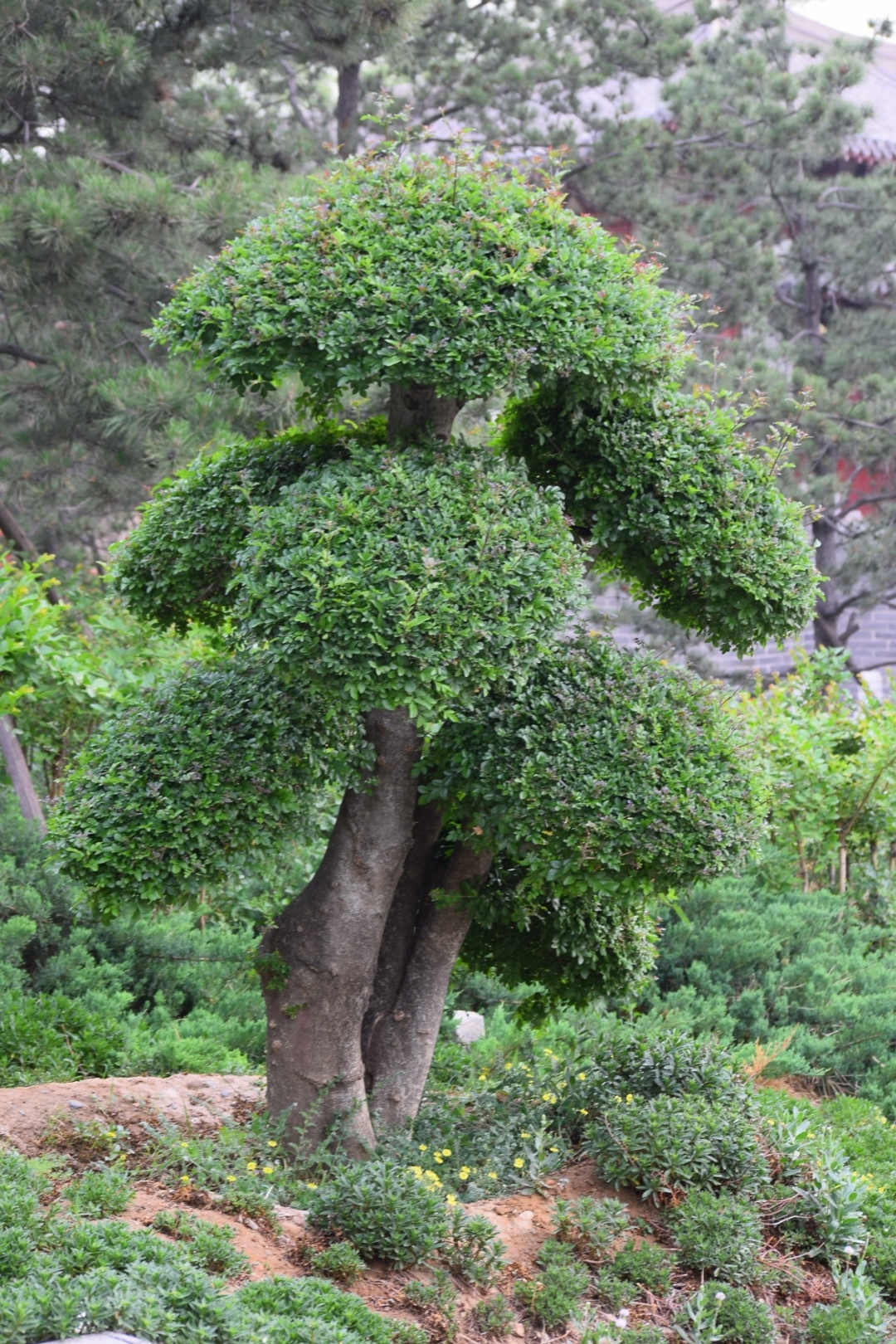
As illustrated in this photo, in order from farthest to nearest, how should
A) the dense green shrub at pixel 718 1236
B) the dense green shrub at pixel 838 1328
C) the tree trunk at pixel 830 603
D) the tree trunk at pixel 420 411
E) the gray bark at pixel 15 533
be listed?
the tree trunk at pixel 830 603, the gray bark at pixel 15 533, the tree trunk at pixel 420 411, the dense green shrub at pixel 718 1236, the dense green shrub at pixel 838 1328

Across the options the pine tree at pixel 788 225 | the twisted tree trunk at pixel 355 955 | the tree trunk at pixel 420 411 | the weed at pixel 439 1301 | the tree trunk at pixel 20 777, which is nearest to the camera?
the weed at pixel 439 1301

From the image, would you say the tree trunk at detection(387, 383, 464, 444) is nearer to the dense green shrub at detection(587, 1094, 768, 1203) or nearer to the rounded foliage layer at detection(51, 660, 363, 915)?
the rounded foliage layer at detection(51, 660, 363, 915)

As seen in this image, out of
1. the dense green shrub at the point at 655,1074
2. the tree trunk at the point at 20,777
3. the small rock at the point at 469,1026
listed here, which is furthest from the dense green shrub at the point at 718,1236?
the tree trunk at the point at 20,777

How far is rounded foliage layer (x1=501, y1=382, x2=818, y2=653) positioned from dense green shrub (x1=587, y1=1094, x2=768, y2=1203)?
146 cm

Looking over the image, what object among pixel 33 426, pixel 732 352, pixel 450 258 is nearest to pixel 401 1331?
pixel 450 258

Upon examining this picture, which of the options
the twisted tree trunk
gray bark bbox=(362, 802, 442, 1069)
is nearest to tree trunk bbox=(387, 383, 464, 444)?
the twisted tree trunk

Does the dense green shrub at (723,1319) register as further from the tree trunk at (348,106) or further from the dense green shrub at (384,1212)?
the tree trunk at (348,106)

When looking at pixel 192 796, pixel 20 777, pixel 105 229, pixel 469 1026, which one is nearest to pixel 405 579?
pixel 192 796

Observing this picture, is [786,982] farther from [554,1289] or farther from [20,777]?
[20,777]

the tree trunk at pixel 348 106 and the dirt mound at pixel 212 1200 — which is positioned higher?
the tree trunk at pixel 348 106

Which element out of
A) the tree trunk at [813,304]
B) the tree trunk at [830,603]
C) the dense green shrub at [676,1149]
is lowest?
the dense green shrub at [676,1149]

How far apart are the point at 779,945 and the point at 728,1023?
92 centimetres

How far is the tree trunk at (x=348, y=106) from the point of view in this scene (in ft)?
31.0

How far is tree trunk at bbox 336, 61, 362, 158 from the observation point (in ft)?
31.0
